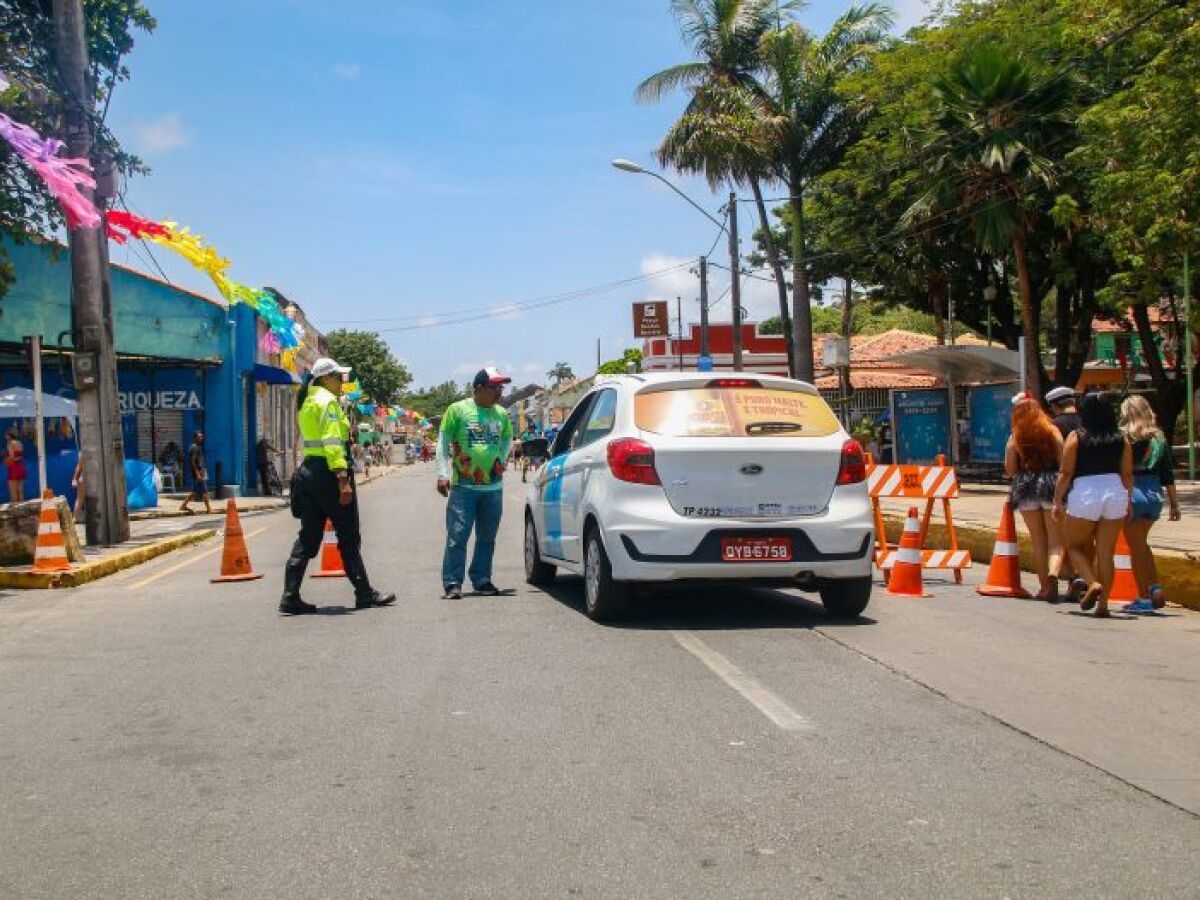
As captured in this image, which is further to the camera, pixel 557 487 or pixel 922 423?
pixel 922 423

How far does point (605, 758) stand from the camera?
5.04m

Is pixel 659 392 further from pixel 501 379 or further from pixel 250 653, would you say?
pixel 250 653

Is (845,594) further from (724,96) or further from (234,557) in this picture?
(724,96)

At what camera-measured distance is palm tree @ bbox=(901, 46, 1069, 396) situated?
76.6ft

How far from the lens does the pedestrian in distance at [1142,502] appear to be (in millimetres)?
9297

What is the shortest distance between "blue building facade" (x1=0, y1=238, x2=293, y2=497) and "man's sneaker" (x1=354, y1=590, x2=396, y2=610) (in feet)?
63.8

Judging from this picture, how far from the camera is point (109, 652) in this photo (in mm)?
8008

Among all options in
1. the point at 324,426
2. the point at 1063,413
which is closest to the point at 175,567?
the point at 324,426

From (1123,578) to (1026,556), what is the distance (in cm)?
321

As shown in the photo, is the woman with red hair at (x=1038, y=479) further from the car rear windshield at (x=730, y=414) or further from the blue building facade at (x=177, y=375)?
the blue building facade at (x=177, y=375)

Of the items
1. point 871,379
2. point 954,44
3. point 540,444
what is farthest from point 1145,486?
point 871,379

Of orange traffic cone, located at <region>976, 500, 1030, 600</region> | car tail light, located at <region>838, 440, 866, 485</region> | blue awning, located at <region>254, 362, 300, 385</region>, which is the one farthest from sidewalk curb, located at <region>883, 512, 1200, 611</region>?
blue awning, located at <region>254, 362, 300, 385</region>

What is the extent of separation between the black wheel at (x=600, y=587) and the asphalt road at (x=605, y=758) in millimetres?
218

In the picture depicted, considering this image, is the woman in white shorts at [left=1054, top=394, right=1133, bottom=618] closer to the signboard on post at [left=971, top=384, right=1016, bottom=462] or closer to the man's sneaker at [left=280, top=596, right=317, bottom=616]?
the man's sneaker at [left=280, top=596, right=317, bottom=616]
